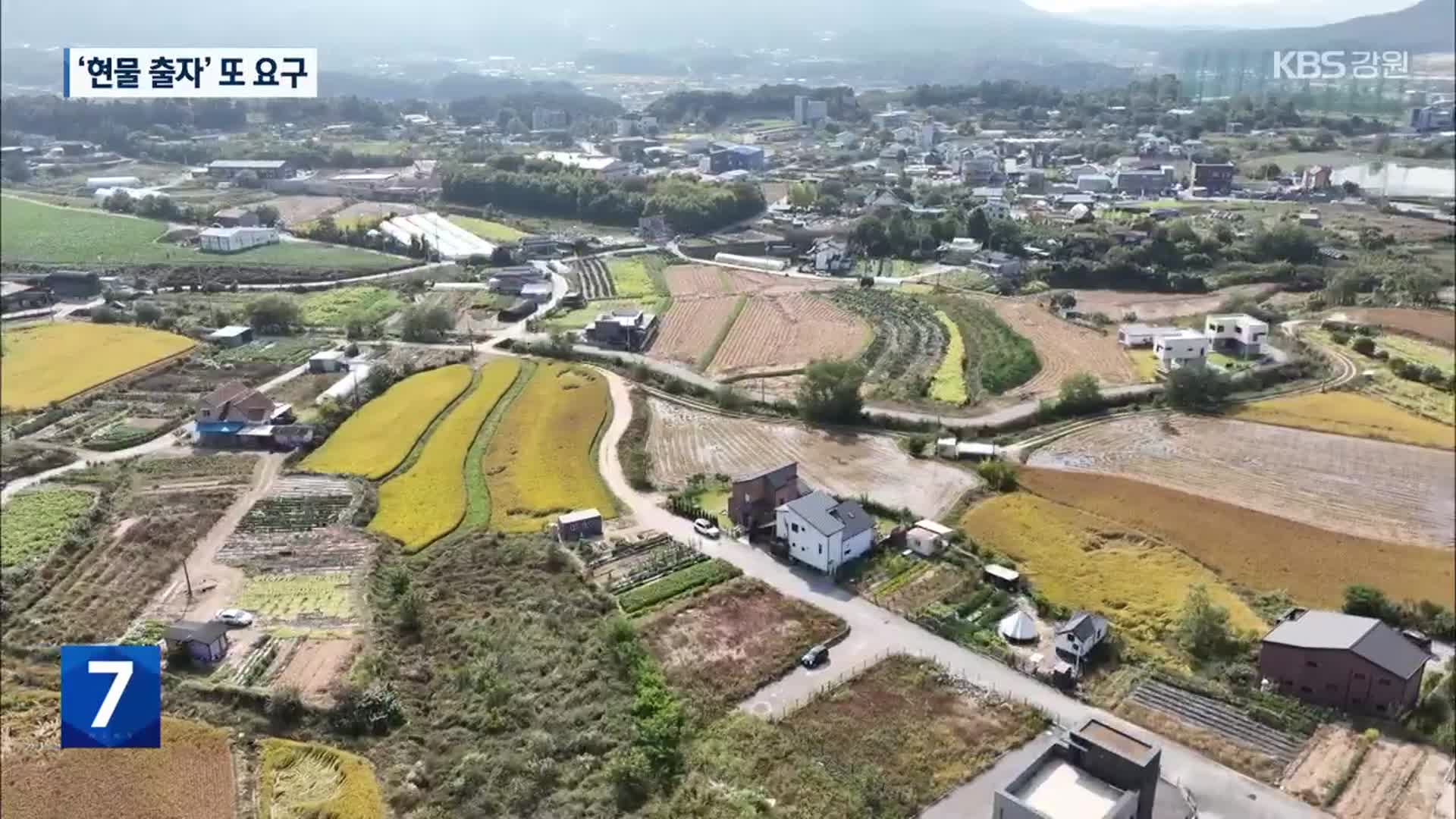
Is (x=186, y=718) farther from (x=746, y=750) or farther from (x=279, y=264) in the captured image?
(x=279, y=264)

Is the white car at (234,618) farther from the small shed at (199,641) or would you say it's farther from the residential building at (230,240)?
the residential building at (230,240)

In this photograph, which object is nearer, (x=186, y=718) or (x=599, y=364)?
(x=186, y=718)

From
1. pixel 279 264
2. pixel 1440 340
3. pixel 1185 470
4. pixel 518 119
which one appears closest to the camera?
pixel 1185 470

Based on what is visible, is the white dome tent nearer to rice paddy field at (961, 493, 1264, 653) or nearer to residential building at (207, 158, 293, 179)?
rice paddy field at (961, 493, 1264, 653)

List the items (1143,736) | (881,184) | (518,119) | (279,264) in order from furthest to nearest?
→ (518,119) → (881,184) → (279,264) → (1143,736)

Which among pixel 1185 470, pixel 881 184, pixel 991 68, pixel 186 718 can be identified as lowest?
pixel 186 718

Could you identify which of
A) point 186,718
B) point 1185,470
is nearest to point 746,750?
point 186,718
